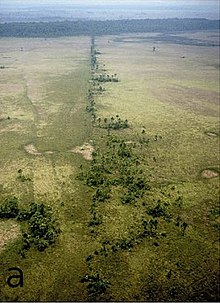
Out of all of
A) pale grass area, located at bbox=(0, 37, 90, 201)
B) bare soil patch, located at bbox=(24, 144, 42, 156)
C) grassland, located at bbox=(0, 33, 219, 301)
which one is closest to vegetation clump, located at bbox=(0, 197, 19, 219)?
grassland, located at bbox=(0, 33, 219, 301)

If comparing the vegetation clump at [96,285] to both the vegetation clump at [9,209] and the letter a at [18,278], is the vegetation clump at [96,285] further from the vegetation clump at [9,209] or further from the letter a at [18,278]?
the vegetation clump at [9,209]

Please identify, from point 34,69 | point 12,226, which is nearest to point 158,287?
point 12,226

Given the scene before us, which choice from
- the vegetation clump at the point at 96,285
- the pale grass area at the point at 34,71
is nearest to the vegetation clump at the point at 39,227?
the vegetation clump at the point at 96,285

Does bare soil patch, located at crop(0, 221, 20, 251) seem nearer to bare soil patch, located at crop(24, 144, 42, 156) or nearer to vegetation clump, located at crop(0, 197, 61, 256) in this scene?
vegetation clump, located at crop(0, 197, 61, 256)

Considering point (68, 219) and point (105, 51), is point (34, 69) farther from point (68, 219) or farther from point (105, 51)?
point (68, 219)

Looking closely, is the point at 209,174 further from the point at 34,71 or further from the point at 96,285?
the point at 34,71
